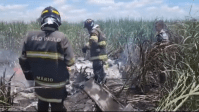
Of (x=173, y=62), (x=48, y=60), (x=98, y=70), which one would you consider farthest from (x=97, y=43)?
(x=48, y=60)

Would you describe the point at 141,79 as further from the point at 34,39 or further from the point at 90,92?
the point at 34,39

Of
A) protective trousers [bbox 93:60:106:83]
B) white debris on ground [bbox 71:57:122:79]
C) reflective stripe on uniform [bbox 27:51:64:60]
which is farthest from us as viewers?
white debris on ground [bbox 71:57:122:79]

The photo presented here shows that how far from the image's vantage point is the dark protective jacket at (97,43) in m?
5.32

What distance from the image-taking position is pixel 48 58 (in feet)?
8.98

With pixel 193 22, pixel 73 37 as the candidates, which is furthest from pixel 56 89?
pixel 73 37

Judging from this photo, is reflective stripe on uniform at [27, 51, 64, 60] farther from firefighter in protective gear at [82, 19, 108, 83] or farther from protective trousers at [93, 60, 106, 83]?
protective trousers at [93, 60, 106, 83]

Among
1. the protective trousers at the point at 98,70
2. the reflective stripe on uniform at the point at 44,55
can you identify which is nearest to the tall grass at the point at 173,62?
the protective trousers at the point at 98,70

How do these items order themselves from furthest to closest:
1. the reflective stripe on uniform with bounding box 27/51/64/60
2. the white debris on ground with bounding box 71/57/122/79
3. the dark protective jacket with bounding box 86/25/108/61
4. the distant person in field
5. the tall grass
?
the white debris on ground with bounding box 71/57/122/79 → the dark protective jacket with bounding box 86/25/108/61 → the distant person in field → the reflective stripe on uniform with bounding box 27/51/64/60 → the tall grass

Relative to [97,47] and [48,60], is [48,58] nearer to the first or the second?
[48,60]

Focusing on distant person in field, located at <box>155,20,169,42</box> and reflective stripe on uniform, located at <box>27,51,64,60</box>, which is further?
distant person in field, located at <box>155,20,169,42</box>

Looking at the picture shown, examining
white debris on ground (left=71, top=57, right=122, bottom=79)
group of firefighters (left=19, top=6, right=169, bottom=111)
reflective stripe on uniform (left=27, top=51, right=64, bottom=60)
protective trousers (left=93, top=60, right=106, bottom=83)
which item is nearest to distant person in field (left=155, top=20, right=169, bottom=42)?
protective trousers (left=93, top=60, right=106, bottom=83)

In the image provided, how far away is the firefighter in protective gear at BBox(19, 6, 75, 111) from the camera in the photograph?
273 cm

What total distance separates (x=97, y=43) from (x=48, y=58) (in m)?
2.84

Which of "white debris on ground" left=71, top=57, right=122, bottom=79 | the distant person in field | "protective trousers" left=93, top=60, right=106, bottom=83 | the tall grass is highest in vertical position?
the distant person in field
